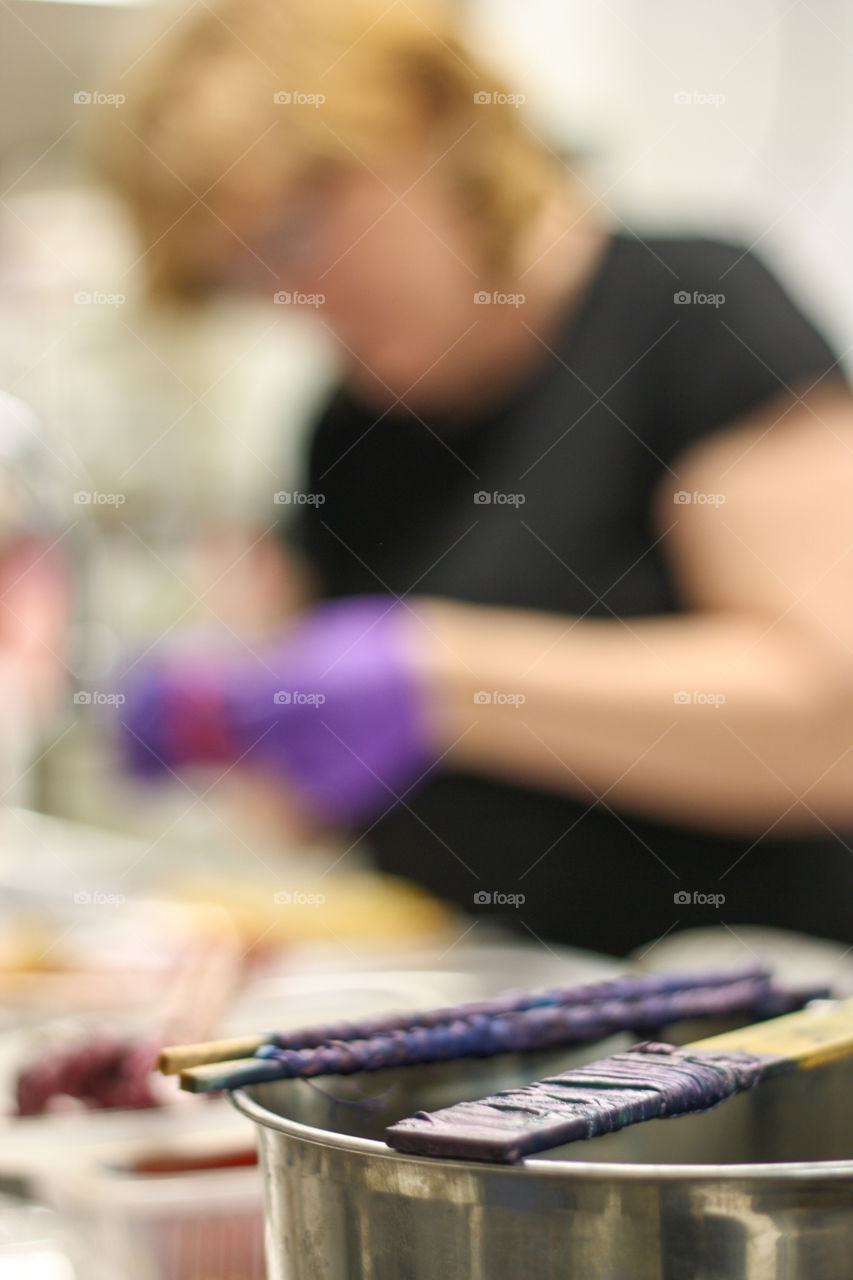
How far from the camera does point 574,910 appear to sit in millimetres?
1154

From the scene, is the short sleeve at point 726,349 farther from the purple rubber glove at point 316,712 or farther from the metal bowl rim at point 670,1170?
the metal bowl rim at point 670,1170

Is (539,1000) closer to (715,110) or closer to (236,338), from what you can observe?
(715,110)

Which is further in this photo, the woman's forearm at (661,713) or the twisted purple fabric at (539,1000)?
the woman's forearm at (661,713)

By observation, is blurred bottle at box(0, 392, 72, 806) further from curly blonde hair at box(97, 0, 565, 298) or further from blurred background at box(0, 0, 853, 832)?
curly blonde hair at box(97, 0, 565, 298)

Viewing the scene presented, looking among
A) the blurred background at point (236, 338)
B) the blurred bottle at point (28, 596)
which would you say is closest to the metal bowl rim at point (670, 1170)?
the blurred background at point (236, 338)

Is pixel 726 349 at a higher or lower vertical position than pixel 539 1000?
higher

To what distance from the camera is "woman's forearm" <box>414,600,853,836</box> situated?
107 cm

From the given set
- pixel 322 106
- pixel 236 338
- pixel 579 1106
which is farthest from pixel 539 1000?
pixel 236 338

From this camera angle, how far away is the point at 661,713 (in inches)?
43.7

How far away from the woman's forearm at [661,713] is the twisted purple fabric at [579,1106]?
74 centimetres

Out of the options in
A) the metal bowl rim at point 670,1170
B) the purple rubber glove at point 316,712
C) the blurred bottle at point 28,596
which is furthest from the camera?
the blurred bottle at point 28,596

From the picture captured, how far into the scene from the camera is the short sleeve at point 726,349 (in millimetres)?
1051

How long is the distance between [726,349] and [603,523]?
192 millimetres

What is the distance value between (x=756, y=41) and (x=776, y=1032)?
1264mm
